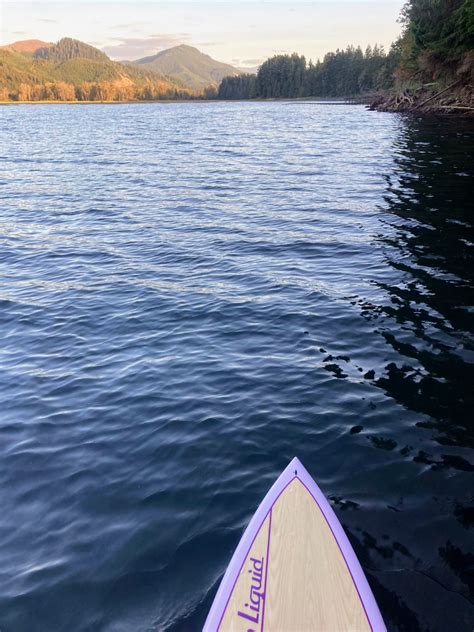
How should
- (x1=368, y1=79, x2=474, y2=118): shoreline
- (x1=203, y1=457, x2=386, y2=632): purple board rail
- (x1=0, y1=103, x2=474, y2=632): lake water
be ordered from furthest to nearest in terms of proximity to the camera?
(x1=368, y1=79, x2=474, y2=118): shoreline < (x1=0, y1=103, x2=474, y2=632): lake water < (x1=203, y1=457, x2=386, y2=632): purple board rail

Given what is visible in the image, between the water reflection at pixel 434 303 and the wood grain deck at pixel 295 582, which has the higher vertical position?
the water reflection at pixel 434 303

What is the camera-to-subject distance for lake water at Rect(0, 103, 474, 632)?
17.5ft

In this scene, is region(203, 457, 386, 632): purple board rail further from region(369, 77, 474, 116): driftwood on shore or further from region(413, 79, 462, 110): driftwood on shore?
region(413, 79, 462, 110): driftwood on shore

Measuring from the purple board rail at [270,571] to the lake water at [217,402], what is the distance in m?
0.34

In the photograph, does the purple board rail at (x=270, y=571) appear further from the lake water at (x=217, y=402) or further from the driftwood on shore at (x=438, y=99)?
the driftwood on shore at (x=438, y=99)

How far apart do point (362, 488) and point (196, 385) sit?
11.7ft

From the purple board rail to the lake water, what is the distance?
1.10 ft

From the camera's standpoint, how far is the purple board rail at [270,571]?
449 centimetres

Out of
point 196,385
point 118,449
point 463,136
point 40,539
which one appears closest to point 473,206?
point 196,385

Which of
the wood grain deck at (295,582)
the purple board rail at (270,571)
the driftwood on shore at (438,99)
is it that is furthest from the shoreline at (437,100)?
the wood grain deck at (295,582)

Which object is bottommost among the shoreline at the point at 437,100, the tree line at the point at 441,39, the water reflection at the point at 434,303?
the water reflection at the point at 434,303

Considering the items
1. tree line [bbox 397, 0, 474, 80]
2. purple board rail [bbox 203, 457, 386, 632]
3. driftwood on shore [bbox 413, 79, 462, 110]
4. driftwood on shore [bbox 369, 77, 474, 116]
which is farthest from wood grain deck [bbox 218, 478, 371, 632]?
driftwood on shore [bbox 413, 79, 462, 110]

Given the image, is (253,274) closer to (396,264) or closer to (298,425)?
(396,264)

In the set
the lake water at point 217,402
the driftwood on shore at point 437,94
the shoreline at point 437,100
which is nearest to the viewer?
the lake water at point 217,402
